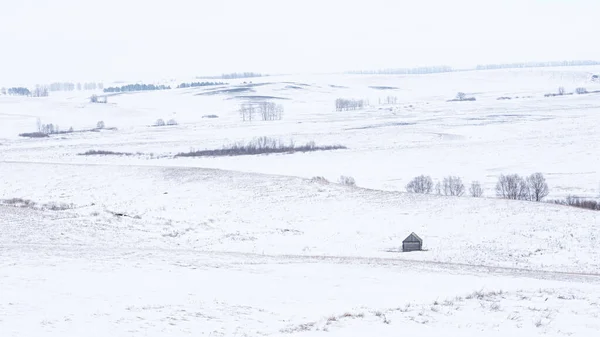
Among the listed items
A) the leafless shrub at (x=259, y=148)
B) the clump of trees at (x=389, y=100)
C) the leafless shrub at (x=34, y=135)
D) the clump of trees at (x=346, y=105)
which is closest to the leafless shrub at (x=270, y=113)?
the clump of trees at (x=346, y=105)

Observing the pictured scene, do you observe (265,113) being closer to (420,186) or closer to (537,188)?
(420,186)

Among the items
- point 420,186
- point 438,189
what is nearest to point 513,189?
point 438,189

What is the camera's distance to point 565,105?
129 m

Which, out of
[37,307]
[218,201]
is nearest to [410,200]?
[218,201]

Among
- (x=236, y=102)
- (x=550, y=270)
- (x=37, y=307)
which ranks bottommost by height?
(x=550, y=270)

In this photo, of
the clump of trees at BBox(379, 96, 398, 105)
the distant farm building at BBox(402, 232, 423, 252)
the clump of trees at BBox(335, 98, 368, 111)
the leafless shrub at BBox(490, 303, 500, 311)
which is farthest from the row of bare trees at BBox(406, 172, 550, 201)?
the clump of trees at BBox(379, 96, 398, 105)

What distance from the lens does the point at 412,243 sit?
81.4 feet

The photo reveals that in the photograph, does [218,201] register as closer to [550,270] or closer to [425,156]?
[550,270]

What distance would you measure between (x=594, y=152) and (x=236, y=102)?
12103 centimetres

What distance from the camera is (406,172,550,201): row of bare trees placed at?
42.9 meters

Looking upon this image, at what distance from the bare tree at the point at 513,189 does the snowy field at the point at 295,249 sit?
8.99 feet

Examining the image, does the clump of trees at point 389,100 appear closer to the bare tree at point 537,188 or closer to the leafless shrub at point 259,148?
the leafless shrub at point 259,148

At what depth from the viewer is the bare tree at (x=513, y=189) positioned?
4259 cm

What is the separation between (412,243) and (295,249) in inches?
159
